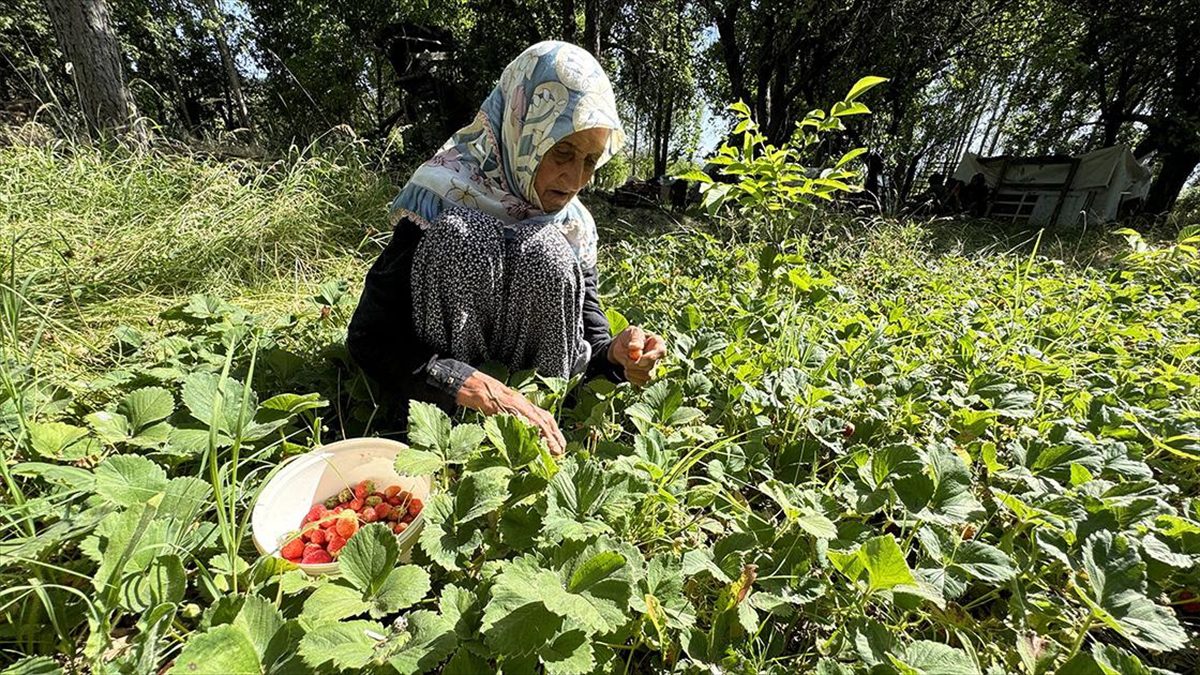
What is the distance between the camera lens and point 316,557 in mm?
873

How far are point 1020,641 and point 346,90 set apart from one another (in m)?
15.6

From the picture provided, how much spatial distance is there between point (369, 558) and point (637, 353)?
0.85m

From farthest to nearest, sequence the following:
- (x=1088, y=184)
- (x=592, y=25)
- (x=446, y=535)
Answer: (x=1088, y=184) < (x=592, y=25) < (x=446, y=535)

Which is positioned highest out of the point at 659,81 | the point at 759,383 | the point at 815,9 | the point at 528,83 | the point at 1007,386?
the point at 815,9

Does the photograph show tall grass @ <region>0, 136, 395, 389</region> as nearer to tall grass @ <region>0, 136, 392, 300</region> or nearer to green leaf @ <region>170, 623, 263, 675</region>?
tall grass @ <region>0, 136, 392, 300</region>

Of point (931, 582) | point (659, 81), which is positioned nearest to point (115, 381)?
point (931, 582)

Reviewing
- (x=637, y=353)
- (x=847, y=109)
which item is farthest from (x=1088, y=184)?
(x=637, y=353)

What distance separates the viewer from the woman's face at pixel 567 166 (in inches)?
49.8

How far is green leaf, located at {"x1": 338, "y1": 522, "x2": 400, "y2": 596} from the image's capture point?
0.70m

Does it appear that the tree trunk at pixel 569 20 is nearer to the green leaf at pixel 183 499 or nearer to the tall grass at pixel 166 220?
the tall grass at pixel 166 220

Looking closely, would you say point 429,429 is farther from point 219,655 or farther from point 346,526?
point 219,655

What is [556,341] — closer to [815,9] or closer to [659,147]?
[815,9]

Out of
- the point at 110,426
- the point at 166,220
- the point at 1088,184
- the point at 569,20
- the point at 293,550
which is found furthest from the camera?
the point at 1088,184

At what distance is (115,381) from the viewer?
4.25ft
